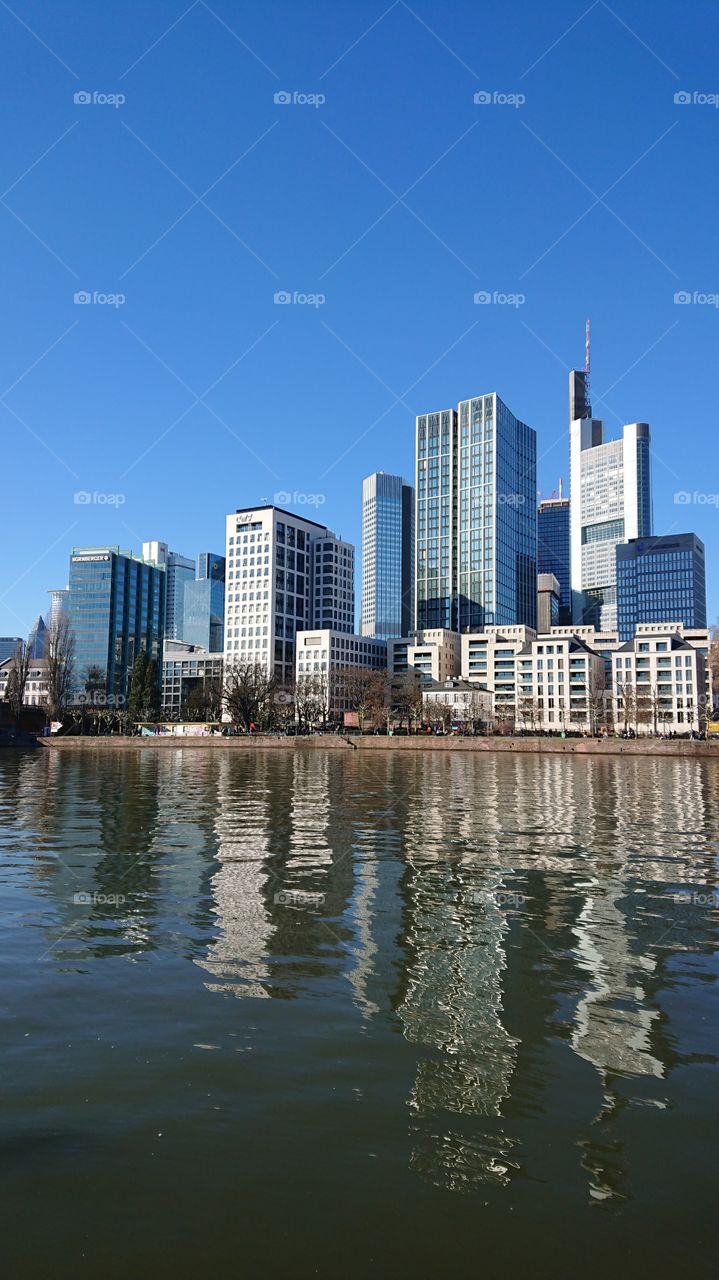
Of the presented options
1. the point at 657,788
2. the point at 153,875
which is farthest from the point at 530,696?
the point at 153,875

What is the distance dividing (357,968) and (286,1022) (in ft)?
7.09

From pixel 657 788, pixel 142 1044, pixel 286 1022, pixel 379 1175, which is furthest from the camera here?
pixel 657 788

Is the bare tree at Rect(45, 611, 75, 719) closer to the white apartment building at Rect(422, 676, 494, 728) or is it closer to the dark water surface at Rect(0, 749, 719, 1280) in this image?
the white apartment building at Rect(422, 676, 494, 728)

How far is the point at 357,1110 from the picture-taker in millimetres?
6930

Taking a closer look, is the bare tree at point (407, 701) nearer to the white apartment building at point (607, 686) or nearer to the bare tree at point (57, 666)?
the white apartment building at point (607, 686)

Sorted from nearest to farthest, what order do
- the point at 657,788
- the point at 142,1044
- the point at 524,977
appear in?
the point at 142,1044
the point at 524,977
the point at 657,788

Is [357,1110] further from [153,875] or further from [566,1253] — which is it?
[153,875]
